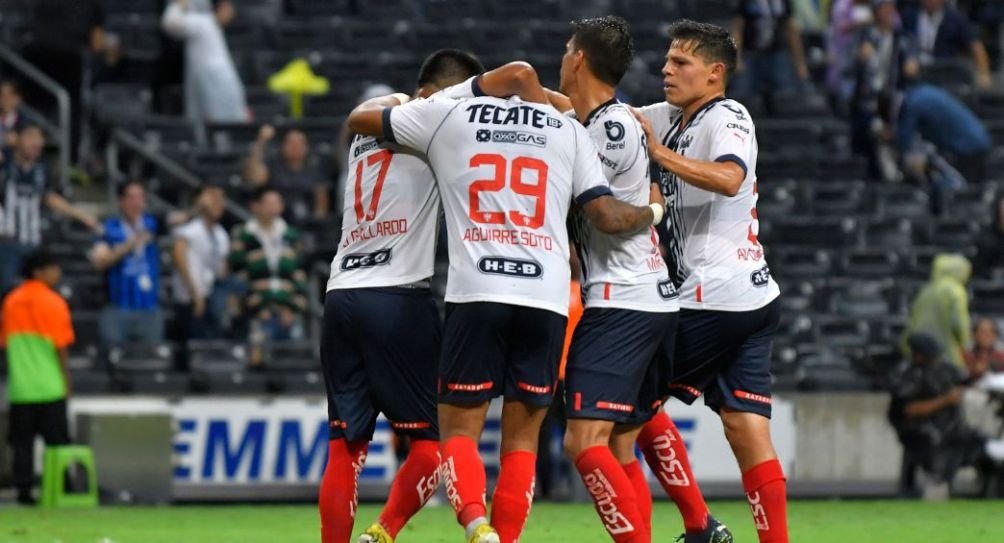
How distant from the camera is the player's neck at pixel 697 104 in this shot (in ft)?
29.8

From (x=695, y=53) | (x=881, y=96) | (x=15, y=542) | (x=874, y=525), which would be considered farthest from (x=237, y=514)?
(x=881, y=96)

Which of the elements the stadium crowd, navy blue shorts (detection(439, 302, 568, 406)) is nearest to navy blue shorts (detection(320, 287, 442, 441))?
navy blue shorts (detection(439, 302, 568, 406))

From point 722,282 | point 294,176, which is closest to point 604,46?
point 722,282

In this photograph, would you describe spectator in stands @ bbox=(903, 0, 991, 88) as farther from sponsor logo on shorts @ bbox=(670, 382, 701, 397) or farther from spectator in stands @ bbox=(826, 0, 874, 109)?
sponsor logo on shorts @ bbox=(670, 382, 701, 397)

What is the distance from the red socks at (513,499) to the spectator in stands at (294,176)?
10.1 metres

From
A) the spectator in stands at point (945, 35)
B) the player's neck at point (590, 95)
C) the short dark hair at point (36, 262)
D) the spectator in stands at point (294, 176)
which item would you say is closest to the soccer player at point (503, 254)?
the player's neck at point (590, 95)

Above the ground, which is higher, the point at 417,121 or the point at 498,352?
the point at 417,121

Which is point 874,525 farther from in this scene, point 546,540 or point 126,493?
point 126,493

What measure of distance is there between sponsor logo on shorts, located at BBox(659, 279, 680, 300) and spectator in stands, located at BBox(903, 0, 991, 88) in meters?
15.2

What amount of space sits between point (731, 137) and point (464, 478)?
185 centimetres

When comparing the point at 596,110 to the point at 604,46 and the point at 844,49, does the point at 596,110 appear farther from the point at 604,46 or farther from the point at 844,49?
the point at 844,49

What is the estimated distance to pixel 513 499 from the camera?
27.6 ft

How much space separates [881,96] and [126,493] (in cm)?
999

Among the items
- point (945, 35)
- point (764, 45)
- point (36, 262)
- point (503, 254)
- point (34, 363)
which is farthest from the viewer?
point (945, 35)
